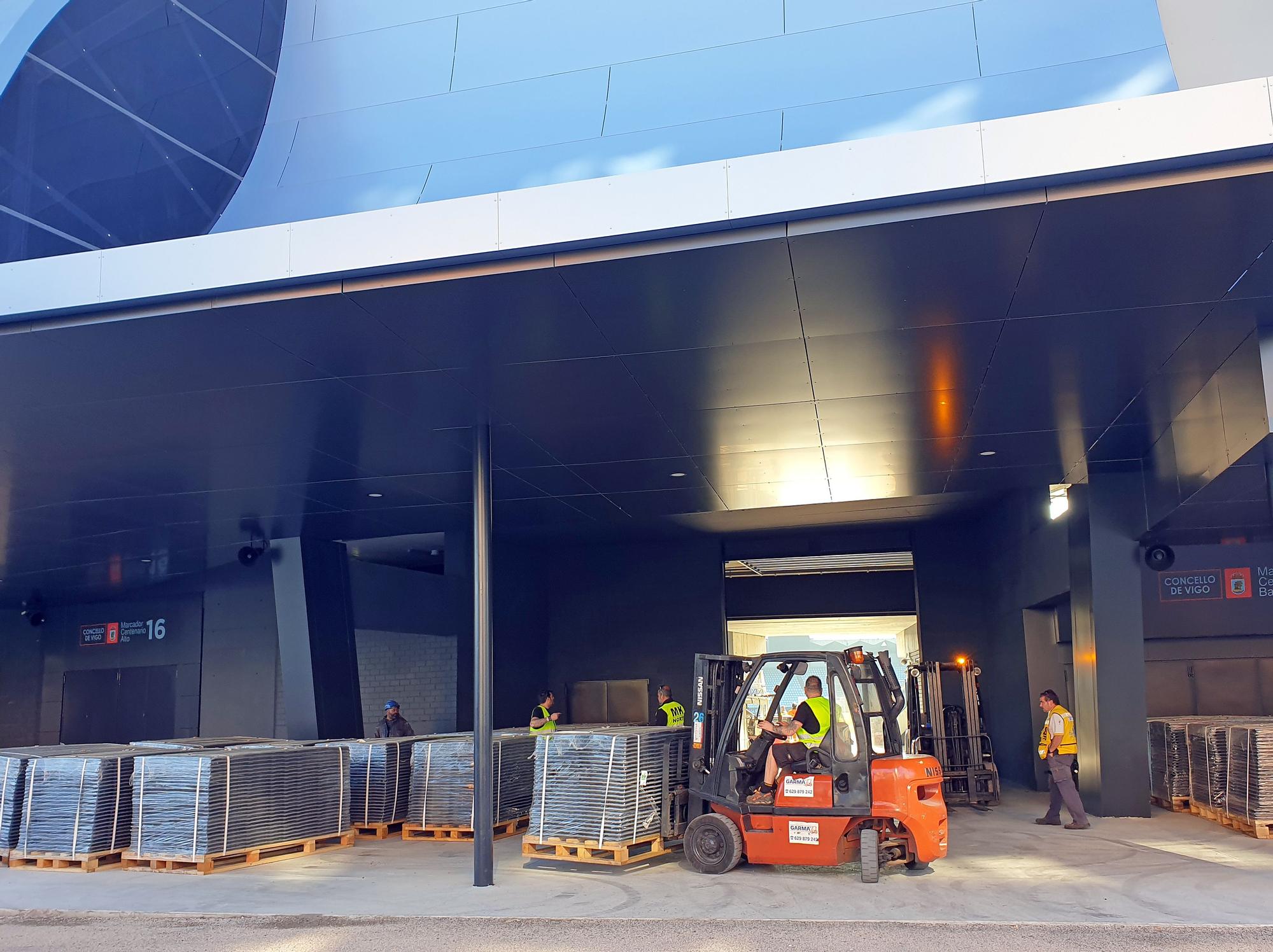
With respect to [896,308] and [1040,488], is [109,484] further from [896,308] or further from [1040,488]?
[1040,488]

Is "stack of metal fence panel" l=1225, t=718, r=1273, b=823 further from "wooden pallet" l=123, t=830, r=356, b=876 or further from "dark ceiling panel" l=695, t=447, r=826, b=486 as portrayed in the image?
"wooden pallet" l=123, t=830, r=356, b=876

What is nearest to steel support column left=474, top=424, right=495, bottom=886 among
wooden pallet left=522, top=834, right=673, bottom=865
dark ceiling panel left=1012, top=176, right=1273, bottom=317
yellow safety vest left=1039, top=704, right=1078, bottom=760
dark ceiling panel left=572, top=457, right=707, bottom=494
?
wooden pallet left=522, top=834, right=673, bottom=865

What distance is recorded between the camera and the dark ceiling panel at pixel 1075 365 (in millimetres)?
8102

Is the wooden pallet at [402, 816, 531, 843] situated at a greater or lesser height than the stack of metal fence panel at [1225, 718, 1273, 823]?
lesser

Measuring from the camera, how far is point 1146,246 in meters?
6.71

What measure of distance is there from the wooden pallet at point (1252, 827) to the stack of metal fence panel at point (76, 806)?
36.7 ft

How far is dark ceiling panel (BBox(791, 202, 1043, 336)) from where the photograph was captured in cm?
640

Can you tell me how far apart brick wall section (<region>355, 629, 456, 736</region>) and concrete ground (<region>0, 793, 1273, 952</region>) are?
835cm

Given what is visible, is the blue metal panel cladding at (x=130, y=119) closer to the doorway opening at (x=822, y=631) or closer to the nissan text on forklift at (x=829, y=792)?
the nissan text on forklift at (x=829, y=792)

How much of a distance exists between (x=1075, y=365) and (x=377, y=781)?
8808 millimetres

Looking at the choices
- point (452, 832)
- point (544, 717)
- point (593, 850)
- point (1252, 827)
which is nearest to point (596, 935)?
point (593, 850)

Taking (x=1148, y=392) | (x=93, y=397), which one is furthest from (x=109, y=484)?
(x=1148, y=392)

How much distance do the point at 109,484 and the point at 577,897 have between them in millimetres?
7929

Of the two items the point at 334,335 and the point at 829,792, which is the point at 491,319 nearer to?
the point at 334,335
